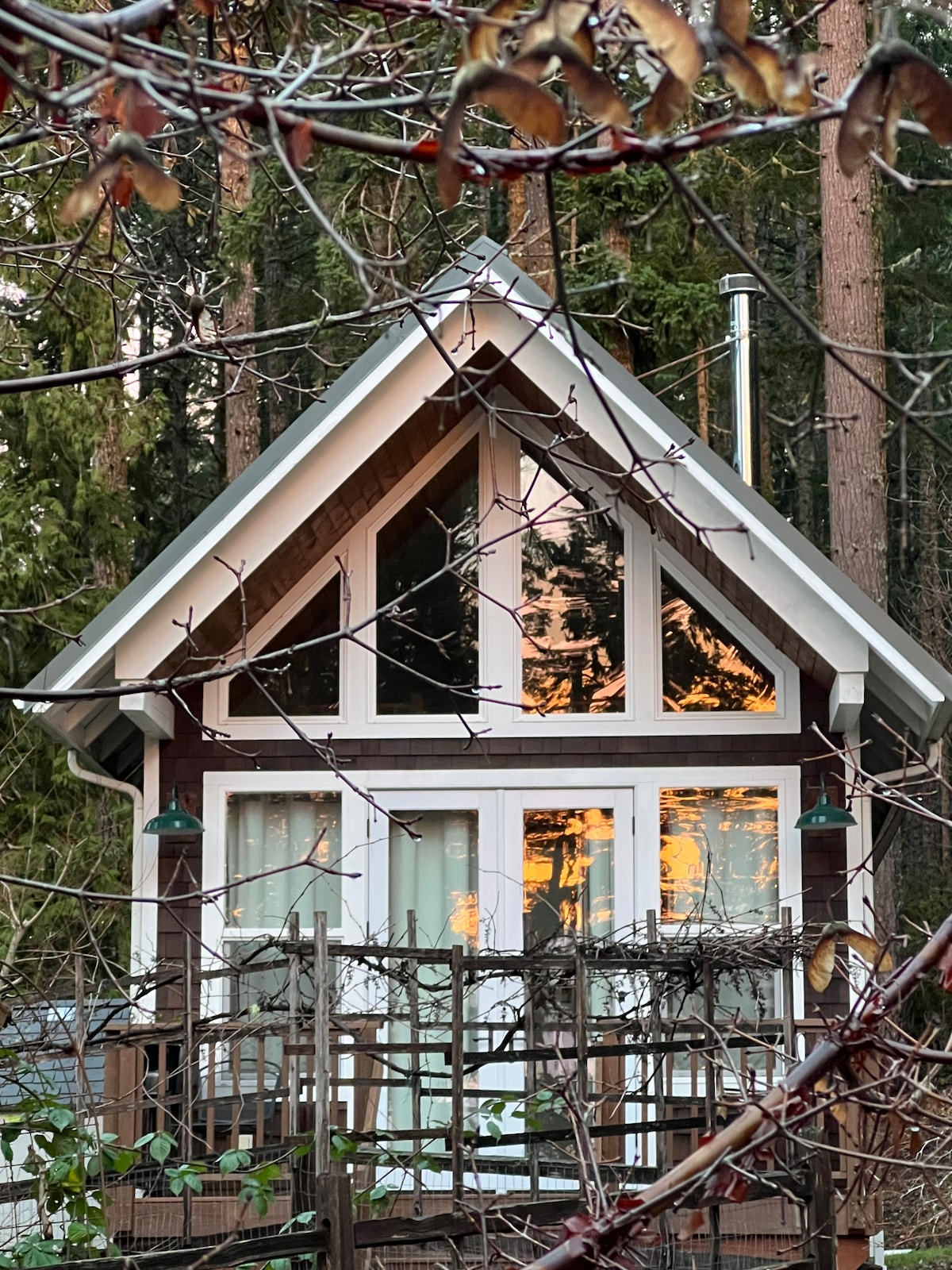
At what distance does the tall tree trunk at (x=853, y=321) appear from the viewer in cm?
Result: 1465

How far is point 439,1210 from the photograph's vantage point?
7.45 meters

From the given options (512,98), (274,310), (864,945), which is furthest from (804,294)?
(512,98)

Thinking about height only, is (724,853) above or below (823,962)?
above

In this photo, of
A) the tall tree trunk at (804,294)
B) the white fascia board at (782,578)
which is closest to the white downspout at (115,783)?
the white fascia board at (782,578)

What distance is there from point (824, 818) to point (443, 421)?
112 inches

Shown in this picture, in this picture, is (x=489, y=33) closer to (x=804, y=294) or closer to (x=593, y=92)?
(x=593, y=92)

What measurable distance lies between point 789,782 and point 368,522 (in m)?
2.84

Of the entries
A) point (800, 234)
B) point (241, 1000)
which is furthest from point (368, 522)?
point (800, 234)

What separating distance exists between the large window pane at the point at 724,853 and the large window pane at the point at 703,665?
1.70 feet

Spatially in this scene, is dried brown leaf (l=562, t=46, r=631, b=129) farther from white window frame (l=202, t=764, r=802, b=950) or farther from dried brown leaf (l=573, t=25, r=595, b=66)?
white window frame (l=202, t=764, r=802, b=950)

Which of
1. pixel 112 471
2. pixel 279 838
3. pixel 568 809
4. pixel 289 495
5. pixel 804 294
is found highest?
pixel 804 294

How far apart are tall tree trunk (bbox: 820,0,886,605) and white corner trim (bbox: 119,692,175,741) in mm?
8179

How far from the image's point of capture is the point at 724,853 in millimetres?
8766

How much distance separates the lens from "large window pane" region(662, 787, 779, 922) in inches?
344
